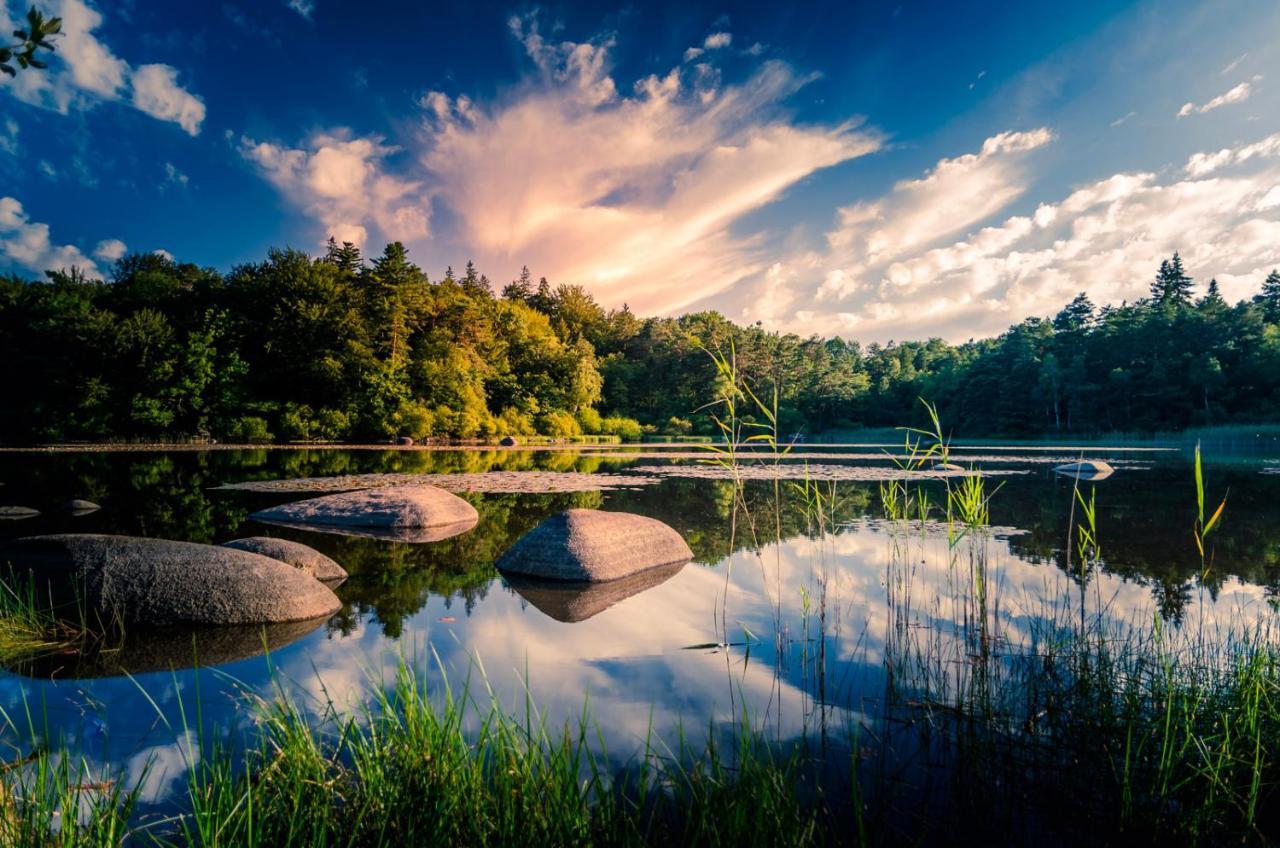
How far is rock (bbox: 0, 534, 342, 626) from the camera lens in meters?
4.34

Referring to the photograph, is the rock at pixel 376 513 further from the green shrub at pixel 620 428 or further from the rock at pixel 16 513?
the green shrub at pixel 620 428

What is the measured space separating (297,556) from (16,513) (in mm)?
6528

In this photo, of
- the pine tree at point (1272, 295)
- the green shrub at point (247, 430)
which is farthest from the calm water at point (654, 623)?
the pine tree at point (1272, 295)

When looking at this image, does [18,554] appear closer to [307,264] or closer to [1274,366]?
[307,264]

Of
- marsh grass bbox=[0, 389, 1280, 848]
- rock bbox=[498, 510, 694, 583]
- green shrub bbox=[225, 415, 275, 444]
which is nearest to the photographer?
marsh grass bbox=[0, 389, 1280, 848]

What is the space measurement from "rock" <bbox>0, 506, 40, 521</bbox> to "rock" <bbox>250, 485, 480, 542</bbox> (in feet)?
9.96

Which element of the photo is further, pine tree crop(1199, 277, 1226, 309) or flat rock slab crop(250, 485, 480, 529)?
pine tree crop(1199, 277, 1226, 309)

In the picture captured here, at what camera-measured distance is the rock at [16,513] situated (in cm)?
847

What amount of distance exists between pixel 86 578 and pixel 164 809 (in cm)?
321

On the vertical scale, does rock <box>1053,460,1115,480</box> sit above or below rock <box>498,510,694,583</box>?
below

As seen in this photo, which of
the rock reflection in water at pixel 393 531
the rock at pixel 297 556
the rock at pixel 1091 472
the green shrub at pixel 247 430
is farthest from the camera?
the green shrub at pixel 247 430

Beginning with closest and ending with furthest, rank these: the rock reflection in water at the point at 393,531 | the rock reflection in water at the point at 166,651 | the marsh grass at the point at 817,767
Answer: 1. the marsh grass at the point at 817,767
2. the rock reflection in water at the point at 166,651
3. the rock reflection in water at the point at 393,531

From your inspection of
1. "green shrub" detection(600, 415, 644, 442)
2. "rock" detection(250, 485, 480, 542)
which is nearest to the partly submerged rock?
"rock" detection(250, 485, 480, 542)

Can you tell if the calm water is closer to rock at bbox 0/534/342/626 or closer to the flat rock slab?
rock at bbox 0/534/342/626
